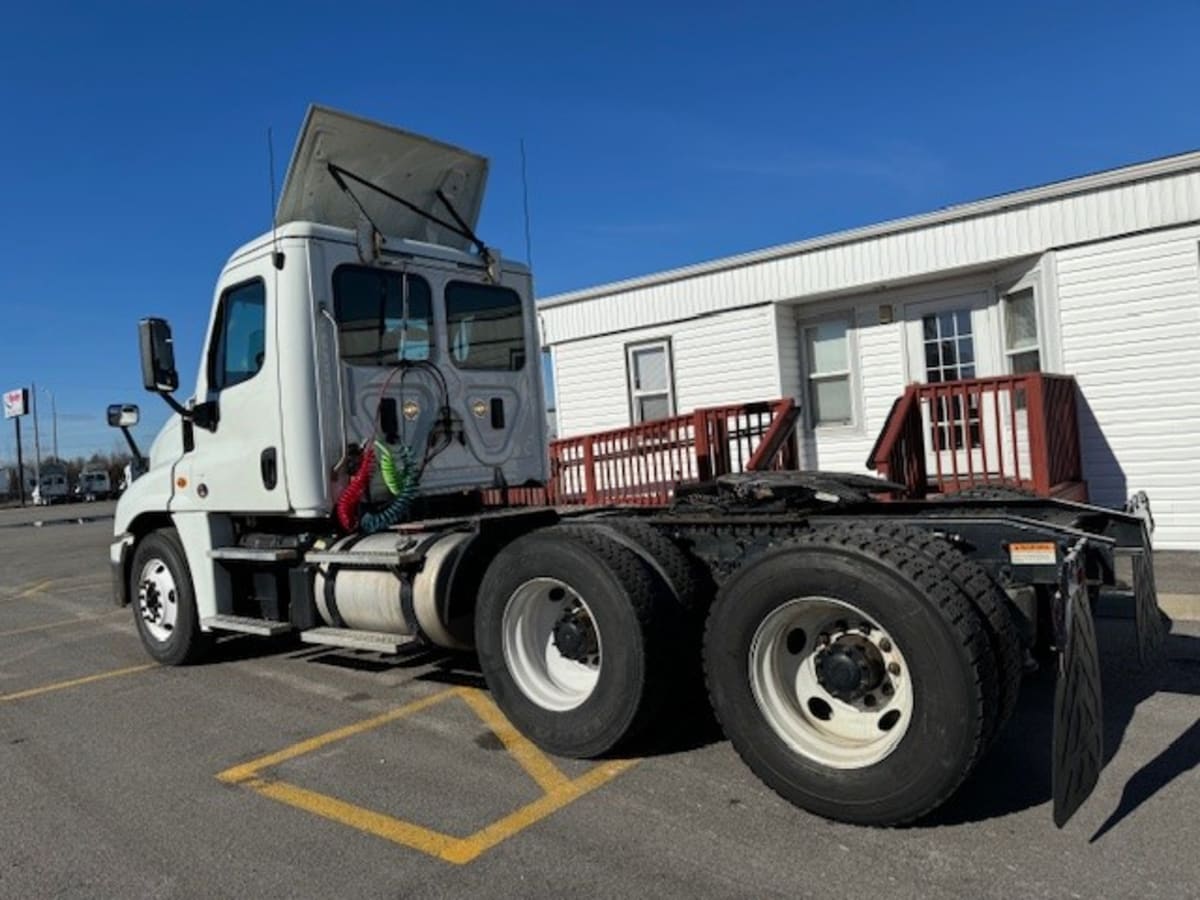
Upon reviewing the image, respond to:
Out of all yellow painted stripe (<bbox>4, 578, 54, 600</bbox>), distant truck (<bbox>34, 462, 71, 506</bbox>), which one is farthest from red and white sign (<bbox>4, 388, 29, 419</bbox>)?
yellow painted stripe (<bbox>4, 578, 54, 600</bbox>)

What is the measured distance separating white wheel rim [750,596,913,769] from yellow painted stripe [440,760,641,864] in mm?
901

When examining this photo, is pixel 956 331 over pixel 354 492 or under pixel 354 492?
over

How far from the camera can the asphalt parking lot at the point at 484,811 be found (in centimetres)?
329

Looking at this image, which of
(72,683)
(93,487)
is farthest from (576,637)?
(93,487)

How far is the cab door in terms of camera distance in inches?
236

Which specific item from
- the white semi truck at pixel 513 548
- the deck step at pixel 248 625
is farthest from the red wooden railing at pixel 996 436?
the deck step at pixel 248 625

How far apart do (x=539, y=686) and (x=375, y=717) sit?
4.11ft

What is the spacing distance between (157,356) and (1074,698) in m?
5.70

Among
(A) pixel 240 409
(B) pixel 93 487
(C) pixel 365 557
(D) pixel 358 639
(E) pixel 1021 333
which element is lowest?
(D) pixel 358 639

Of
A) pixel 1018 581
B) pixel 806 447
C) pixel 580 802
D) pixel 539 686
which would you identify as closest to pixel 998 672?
pixel 1018 581

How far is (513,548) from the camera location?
4.79 meters

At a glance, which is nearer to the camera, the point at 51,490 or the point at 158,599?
the point at 158,599

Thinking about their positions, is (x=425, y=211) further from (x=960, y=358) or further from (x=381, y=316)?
(x=960, y=358)

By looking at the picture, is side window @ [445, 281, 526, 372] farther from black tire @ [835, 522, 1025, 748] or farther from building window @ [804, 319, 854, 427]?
building window @ [804, 319, 854, 427]
